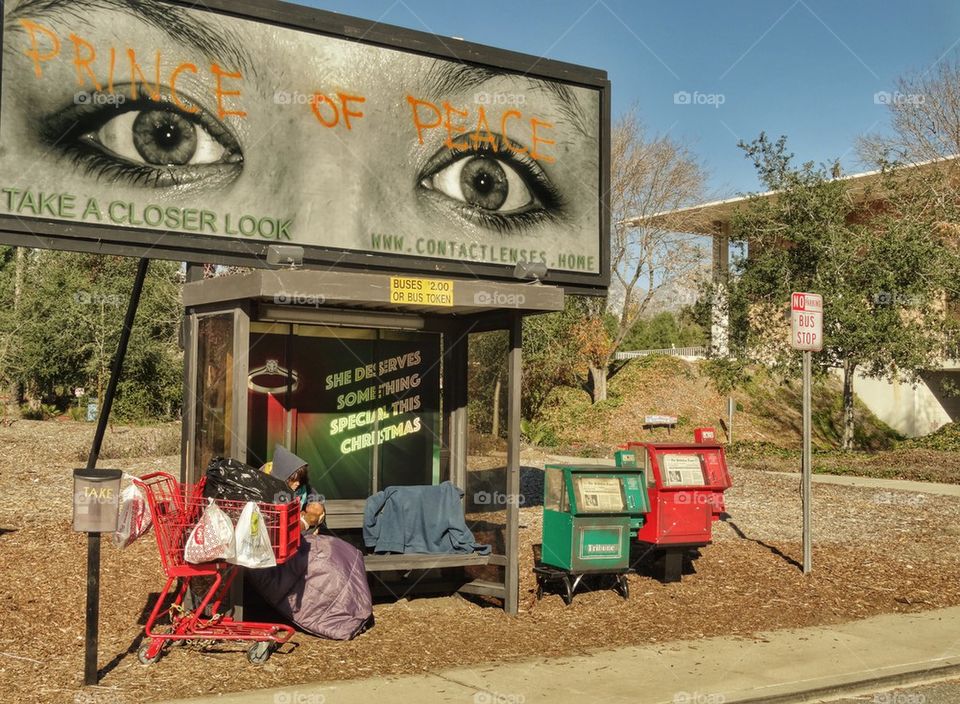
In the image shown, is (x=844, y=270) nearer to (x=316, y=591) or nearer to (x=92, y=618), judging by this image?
(x=316, y=591)

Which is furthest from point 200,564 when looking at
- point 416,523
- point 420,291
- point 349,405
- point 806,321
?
point 806,321

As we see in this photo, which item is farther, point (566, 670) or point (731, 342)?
point (731, 342)

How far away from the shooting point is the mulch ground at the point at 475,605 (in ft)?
23.9

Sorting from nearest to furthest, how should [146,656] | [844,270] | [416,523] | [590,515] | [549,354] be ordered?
[146,656], [416,523], [590,515], [844,270], [549,354]

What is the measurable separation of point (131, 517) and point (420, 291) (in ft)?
10.0

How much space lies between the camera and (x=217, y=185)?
386 inches

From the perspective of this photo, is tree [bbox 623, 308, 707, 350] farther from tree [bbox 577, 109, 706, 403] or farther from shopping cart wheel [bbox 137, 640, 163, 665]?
shopping cart wheel [bbox 137, 640, 163, 665]

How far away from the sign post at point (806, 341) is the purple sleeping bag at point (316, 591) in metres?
5.53

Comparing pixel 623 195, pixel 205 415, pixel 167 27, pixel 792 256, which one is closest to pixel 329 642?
pixel 205 415

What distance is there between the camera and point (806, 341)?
11.6m

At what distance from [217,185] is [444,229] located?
2.46 meters

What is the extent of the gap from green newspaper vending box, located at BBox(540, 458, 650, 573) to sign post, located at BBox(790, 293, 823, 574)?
2287mm

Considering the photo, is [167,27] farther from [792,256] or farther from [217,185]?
[792,256]

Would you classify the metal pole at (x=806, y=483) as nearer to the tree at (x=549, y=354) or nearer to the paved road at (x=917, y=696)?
the paved road at (x=917, y=696)
